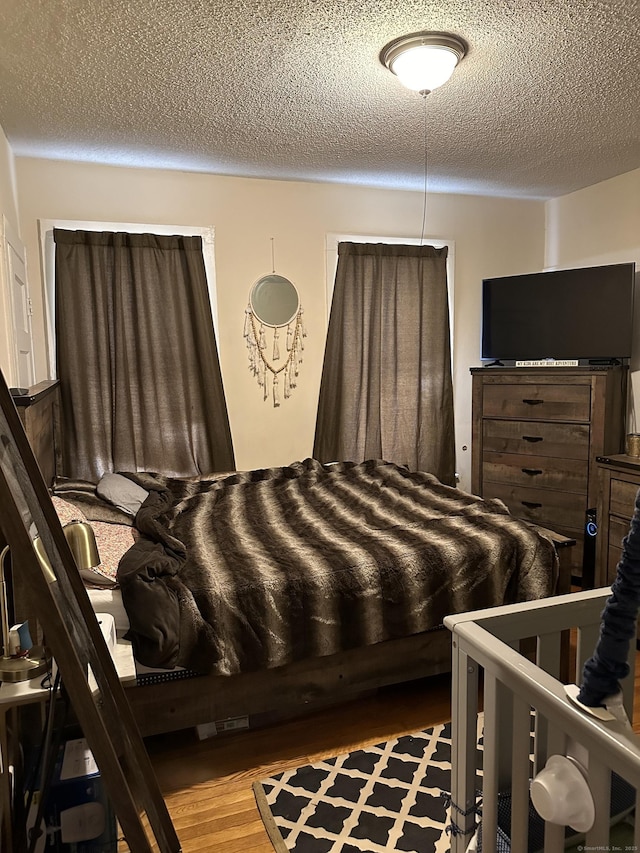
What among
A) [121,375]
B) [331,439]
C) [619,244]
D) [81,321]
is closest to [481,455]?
[331,439]

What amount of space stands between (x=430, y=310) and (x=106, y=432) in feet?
8.02

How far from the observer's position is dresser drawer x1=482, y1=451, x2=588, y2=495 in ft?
12.6

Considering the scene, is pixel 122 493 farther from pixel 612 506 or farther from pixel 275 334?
pixel 612 506

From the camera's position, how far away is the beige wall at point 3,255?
274cm

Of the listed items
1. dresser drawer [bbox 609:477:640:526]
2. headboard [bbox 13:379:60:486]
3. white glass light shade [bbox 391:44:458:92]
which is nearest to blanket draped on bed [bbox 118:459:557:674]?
headboard [bbox 13:379:60:486]

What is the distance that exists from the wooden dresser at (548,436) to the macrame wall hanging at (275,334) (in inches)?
51.3

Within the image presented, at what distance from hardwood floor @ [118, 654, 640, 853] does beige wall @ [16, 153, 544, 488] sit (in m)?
2.18

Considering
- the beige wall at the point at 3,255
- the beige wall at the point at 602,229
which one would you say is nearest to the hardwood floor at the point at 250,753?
the beige wall at the point at 3,255

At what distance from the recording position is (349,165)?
3904mm

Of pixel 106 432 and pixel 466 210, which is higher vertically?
pixel 466 210

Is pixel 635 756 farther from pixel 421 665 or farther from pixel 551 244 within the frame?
pixel 551 244

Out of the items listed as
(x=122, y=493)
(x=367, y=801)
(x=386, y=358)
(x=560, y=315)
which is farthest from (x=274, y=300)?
(x=367, y=801)

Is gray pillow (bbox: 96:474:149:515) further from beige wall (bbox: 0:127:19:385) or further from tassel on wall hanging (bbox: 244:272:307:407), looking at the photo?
tassel on wall hanging (bbox: 244:272:307:407)

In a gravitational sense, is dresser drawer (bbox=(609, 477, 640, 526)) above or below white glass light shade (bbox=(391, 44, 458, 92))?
below
